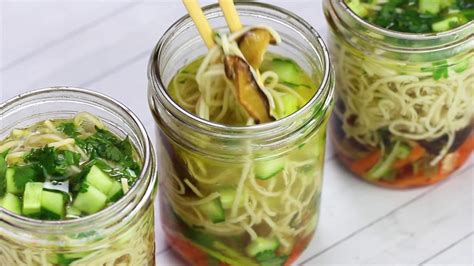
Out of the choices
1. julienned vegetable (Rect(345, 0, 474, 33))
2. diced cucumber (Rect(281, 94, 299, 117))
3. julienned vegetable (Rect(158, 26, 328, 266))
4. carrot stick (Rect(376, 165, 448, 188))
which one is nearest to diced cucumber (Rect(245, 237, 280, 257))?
julienned vegetable (Rect(158, 26, 328, 266))

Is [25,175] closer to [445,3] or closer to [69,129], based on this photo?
[69,129]

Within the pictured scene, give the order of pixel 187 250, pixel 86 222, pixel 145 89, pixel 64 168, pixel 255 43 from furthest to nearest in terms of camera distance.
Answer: pixel 145 89, pixel 187 250, pixel 255 43, pixel 64 168, pixel 86 222

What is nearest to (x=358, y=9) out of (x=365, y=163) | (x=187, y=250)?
(x=365, y=163)

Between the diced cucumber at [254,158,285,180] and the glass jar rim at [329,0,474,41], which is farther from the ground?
the glass jar rim at [329,0,474,41]

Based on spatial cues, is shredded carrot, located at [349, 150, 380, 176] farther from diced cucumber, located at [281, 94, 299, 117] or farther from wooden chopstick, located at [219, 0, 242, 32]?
wooden chopstick, located at [219, 0, 242, 32]

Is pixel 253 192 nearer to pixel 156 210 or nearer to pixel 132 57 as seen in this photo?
pixel 156 210

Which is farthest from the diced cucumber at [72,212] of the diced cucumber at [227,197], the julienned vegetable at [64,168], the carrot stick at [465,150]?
the carrot stick at [465,150]

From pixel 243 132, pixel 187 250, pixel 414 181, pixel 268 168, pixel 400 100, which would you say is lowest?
pixel 414 181
